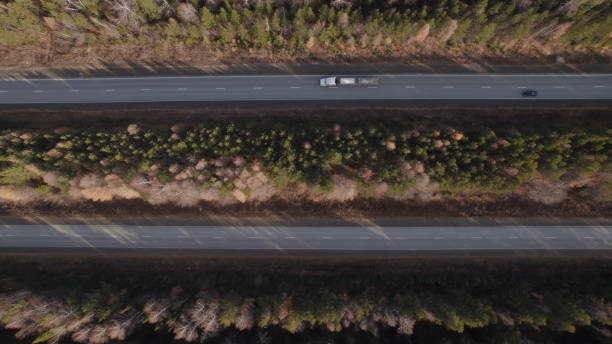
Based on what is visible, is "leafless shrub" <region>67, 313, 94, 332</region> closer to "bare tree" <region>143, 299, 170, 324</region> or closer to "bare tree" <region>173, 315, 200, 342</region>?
"bare tree" <region>143, 299, 170, 324</region>

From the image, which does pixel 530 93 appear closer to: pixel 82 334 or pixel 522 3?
pixel 522 3

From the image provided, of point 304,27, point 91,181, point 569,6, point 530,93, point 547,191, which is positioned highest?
point 569,6

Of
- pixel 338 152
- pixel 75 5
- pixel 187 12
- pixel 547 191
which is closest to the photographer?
pixel 338 152

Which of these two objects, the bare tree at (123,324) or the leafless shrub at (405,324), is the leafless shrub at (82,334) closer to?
the bare tree at (123,324)

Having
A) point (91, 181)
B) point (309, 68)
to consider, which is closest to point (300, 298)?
point (91, 181)

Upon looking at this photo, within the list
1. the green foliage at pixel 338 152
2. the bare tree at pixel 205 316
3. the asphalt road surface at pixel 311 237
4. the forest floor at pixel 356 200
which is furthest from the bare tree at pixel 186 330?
the green foliage at pixel 338 152

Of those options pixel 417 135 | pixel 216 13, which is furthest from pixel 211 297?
pixel 216 13
